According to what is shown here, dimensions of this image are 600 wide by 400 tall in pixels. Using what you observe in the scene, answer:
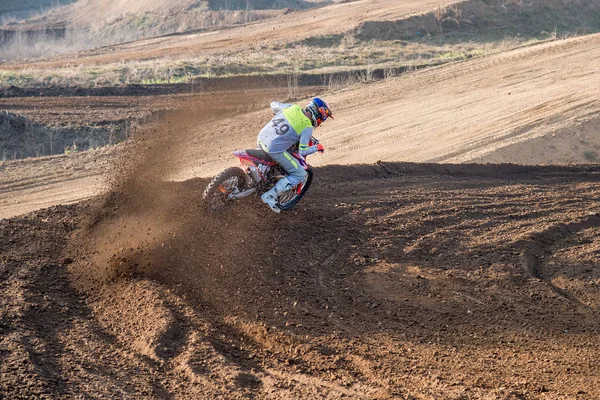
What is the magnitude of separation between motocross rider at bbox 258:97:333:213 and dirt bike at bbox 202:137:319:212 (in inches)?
5.2

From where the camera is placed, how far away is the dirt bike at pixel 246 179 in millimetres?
10250

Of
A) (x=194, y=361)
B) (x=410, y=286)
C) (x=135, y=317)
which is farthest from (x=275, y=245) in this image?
(x=194, y=361)

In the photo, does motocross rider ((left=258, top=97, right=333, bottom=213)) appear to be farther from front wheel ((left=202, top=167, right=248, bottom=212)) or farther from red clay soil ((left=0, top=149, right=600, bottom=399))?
red clay soil ((left=0, top=149, right=600, bottom=399))

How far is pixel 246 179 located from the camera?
10422 millimetres

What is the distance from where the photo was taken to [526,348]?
7.58 meters

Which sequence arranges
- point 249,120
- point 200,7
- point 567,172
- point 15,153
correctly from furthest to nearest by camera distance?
point 200,7 < point 249,120 < point 15,153 < point 567,172

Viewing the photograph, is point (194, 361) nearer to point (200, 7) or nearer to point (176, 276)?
point (176, 276)

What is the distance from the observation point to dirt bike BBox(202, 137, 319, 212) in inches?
404

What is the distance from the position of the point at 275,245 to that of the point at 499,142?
935 cm

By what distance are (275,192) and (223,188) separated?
0.80m

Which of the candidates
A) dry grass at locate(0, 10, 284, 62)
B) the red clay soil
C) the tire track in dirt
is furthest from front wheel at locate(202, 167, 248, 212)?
dry grass at locate(0, 10, 284, 62)

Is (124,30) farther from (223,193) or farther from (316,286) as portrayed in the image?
(316,286)

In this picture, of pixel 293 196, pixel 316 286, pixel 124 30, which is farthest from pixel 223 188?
pixel 124 30

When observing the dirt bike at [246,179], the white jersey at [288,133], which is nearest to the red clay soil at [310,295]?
the dirt bike at [246,179]
